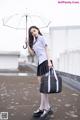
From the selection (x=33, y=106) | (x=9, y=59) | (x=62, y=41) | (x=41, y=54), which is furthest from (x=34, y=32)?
(x=9, y=59)

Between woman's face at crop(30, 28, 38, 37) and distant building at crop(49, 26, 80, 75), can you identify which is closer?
woman's face at crop(30, 28, 38, 37)

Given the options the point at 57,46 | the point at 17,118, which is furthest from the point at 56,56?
the point at 17,118

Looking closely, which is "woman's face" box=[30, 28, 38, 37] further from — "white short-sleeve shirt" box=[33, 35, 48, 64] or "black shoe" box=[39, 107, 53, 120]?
"black shoe" box=[39, 107, 53, 120]

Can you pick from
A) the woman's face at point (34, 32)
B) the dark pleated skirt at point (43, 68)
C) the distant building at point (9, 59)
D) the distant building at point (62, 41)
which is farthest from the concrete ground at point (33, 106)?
the distant building at point (9, 59)

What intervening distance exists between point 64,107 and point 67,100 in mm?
1122

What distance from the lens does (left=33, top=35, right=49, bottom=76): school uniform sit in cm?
629

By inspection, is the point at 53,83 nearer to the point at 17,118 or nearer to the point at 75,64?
the point at 17,118

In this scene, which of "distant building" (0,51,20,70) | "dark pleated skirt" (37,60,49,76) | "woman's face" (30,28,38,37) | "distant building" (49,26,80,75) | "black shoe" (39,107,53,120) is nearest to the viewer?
"black shoe" (39,107,53,120)

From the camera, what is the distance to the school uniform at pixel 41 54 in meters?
6.29

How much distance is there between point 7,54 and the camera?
1559 inches

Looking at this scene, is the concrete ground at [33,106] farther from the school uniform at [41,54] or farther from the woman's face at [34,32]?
the woman's face at [34,32]

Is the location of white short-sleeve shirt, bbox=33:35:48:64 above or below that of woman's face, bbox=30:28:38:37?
below

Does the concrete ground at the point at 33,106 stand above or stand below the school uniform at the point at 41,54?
below

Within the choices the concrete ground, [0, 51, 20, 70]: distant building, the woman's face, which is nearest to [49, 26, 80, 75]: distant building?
the concrete ground
